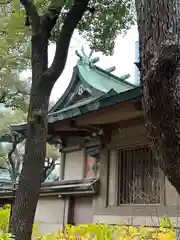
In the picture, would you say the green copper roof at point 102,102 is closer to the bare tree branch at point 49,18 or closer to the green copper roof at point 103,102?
the green copper roof at point 103,102

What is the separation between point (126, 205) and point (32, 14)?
477 centimetres

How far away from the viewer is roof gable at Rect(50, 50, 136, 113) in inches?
485

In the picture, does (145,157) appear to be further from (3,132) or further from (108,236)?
(3,132)

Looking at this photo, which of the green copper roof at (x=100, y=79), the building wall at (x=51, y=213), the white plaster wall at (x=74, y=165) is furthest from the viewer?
the green copper roof at (x=100, y=79)

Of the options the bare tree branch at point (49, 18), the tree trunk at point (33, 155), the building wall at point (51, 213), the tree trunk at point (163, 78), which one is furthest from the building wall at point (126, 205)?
the tree trunk at point (163, 78)

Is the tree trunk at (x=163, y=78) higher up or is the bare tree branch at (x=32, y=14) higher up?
the bare tree branch at (x=32, y=14)

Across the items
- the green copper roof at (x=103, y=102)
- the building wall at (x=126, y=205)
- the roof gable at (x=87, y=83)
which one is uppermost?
the roof gable at (x=87, y=83)

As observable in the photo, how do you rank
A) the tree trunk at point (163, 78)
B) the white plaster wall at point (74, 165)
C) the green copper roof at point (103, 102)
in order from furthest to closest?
the white plaster wall at point (74, 165) < the green copper roof at point (103, 102) < the tree trunk at point (163, 78)

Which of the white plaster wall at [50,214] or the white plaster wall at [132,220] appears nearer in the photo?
the white plaster wall at [132,220]

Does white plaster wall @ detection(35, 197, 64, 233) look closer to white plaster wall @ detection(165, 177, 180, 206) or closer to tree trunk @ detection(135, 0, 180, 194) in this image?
white plaster wall @ detection(165, 177, 180, 206)

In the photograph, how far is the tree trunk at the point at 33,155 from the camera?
4.70 m

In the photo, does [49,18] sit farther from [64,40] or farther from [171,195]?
[171,195]

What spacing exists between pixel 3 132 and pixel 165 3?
20728 mm

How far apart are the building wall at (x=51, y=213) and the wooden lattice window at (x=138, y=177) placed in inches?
96.6
